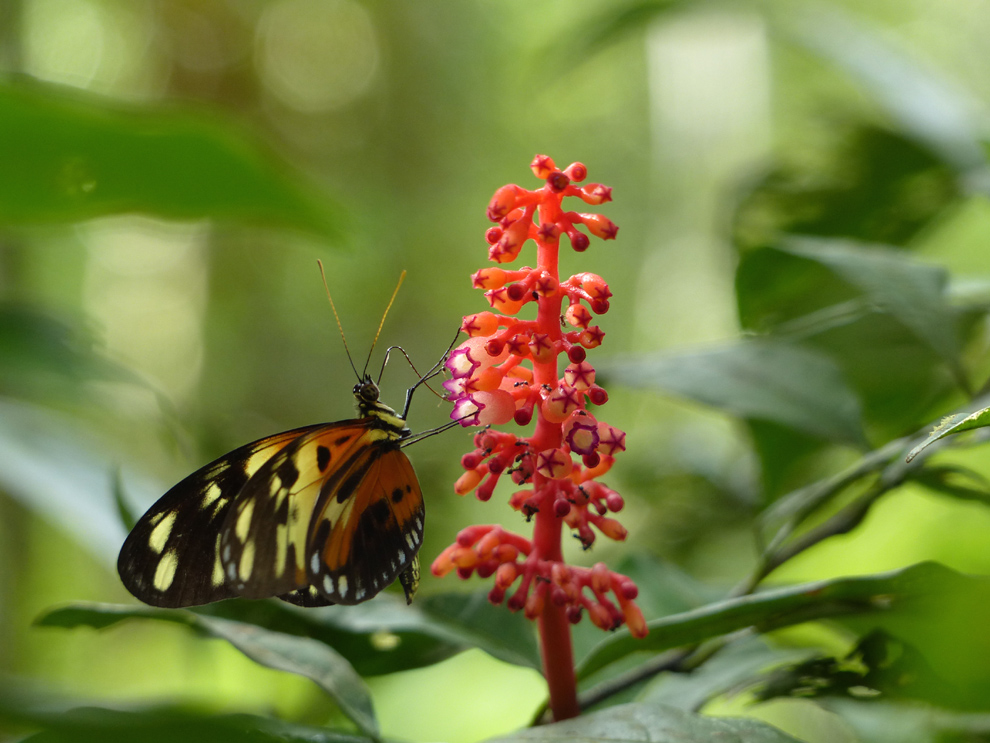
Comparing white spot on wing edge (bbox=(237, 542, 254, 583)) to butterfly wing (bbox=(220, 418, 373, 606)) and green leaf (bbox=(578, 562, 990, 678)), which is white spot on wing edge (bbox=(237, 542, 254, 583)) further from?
green leaf (bbox=(578, 562, 990, 678))

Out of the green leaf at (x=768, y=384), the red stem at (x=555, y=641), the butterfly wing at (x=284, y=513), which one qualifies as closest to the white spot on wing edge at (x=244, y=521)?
the butterfly wing at (x=284, y=513)

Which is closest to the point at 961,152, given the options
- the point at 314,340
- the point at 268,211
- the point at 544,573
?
the point at 544,573

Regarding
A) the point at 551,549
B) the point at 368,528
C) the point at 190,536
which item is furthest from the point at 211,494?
the point at 551,549

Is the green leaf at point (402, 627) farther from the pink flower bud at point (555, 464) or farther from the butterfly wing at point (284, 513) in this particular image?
the pink flower bud at point (555, 464)

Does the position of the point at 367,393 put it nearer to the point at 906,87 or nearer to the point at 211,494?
the point at 211,494

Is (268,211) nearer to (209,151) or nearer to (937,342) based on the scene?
(209,151)

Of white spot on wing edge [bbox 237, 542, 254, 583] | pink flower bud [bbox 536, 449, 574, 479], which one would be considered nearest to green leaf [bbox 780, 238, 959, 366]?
pink flower bud [bbox 536, 449, 574, 479]
